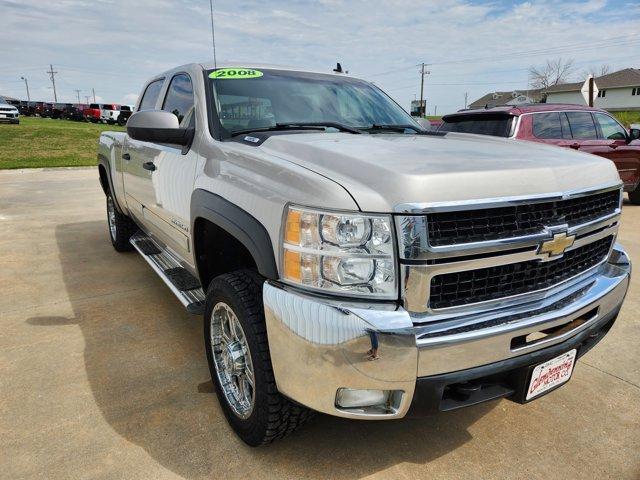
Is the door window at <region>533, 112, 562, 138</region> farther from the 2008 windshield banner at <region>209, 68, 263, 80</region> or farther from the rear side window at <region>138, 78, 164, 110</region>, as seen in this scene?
the rear side window at <region>138, 78, 164, 110</region>

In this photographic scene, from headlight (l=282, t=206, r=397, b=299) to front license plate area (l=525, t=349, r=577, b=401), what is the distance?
803 mm

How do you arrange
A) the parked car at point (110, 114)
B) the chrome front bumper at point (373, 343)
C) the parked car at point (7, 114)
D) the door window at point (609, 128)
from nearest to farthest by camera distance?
the chrome front bumper at point (373, 343) → the door window at point (609, 128) → the parked car at point (7, 114) → the parked car at point (110, 114)

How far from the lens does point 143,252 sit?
421cm

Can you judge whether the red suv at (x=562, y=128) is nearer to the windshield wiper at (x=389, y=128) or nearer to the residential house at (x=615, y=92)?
the windshield wiper at (x=389, y=128)

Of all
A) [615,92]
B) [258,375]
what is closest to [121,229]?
[258,375]

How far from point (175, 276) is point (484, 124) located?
521 cm

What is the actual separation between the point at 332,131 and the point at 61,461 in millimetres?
2161

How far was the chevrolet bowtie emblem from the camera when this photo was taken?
6.46 feet

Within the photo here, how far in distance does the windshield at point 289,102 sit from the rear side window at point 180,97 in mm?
276

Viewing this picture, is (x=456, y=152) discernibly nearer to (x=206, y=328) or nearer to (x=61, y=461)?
(x=206, y=328)

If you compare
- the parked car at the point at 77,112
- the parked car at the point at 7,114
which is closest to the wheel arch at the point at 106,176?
the parked car at the point at 7,114

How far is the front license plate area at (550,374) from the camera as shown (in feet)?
6.72

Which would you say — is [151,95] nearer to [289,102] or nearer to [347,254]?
[289,102]

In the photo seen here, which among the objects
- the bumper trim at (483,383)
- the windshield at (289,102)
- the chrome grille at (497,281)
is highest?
the windshield at (289,102)
